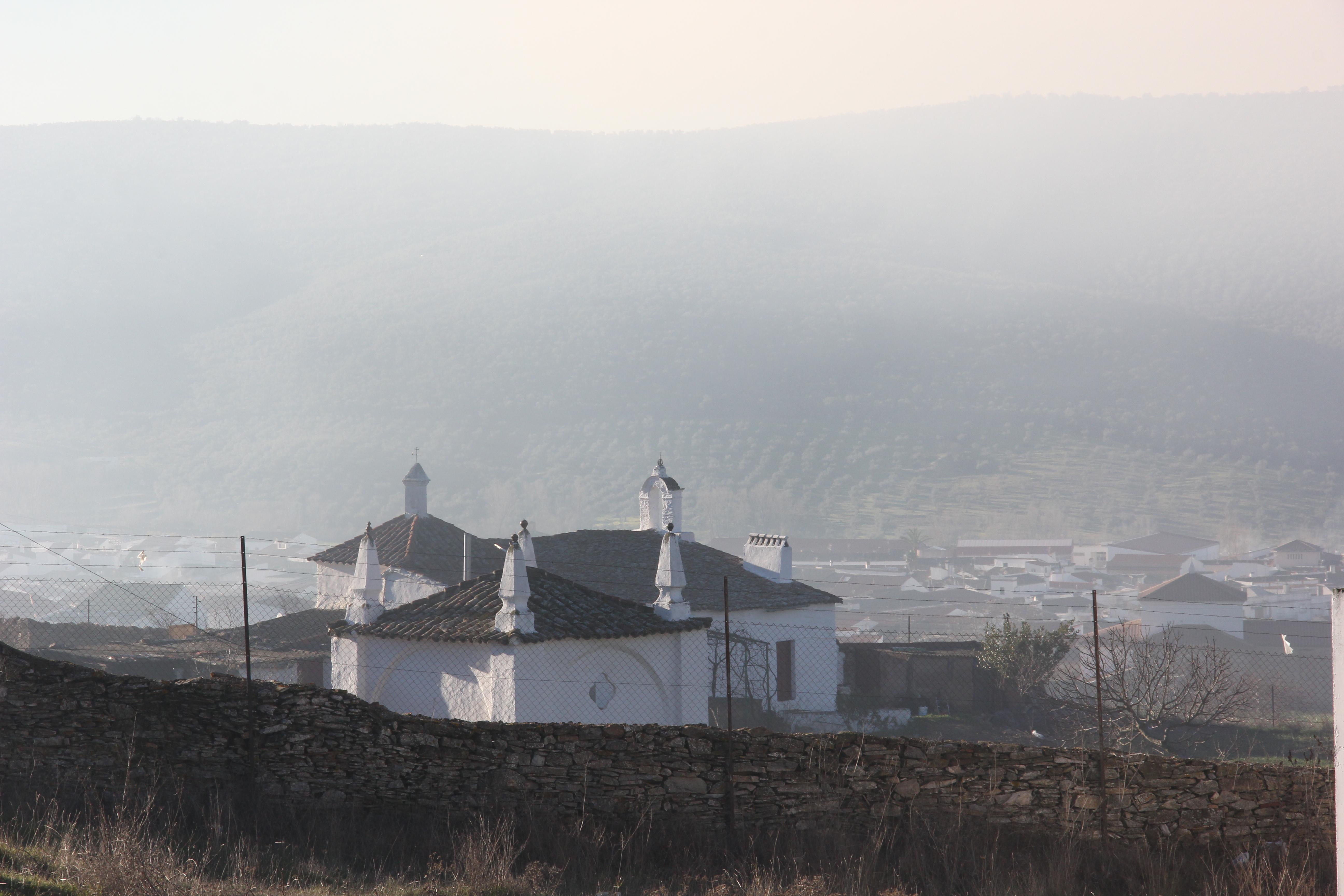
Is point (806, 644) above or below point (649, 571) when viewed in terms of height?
below

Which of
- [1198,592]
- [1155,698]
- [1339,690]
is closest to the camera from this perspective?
[1339,690]

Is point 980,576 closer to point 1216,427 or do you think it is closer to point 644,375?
point 1216,427

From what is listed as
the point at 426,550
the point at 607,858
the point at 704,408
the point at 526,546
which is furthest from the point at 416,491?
the point at 704,408

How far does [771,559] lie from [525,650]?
684 inches

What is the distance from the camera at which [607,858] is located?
378 inches

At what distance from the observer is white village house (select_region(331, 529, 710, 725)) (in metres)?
17.0

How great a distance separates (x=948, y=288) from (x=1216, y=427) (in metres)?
60.7

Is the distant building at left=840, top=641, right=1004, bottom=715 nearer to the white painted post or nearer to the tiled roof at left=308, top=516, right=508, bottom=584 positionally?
the tiled roof at left=308, top=516, right=508, bottom=584

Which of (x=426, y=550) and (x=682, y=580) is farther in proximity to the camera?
(x=426, y=550)

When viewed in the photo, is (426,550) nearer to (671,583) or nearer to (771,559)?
(771,559)

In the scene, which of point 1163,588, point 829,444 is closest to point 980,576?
point 1163,588

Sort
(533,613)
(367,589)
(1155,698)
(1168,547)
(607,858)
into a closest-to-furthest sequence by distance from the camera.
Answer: (607,858)
(533,613)
(367,589)
(1155,698)
(1168,547)

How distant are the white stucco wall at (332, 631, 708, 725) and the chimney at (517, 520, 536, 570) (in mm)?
1803

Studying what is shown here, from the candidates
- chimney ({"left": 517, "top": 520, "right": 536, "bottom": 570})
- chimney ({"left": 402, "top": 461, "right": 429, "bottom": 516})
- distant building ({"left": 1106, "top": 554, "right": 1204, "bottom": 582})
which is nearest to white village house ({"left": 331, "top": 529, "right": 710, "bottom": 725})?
chimney ({"left": 517, "top": 520, "right": 536, "bottom": 570})
